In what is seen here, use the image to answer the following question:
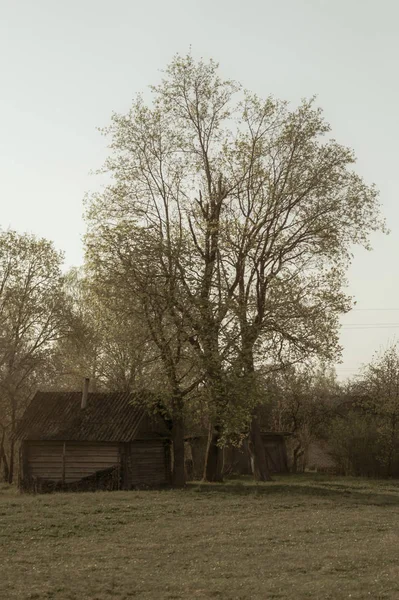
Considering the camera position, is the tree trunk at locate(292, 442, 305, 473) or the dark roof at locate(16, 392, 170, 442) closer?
the dark roof at locate(16, 392, 170, 442)

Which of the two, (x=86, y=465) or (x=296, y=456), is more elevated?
(x=296, y=456)

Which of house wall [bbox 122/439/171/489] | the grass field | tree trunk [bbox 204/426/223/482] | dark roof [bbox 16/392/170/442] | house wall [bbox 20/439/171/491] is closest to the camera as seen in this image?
the grass field

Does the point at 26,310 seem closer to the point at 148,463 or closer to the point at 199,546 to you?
the point at 148,463

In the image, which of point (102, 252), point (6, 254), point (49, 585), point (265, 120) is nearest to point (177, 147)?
point (265, 120)

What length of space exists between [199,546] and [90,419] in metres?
20.3

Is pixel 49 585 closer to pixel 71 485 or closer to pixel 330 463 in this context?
pixel 71 485

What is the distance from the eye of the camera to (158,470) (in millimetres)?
42125

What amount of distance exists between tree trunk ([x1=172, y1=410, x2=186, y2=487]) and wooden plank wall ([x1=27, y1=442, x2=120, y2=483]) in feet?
10.1

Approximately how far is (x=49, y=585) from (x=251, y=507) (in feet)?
49.7

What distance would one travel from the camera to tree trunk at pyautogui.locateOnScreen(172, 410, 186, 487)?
4016cm

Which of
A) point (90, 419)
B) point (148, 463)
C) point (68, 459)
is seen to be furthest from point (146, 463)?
point (68, 459)

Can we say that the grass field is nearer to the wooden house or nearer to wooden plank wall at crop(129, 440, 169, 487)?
the wooden house

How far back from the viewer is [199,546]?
21.7 meters

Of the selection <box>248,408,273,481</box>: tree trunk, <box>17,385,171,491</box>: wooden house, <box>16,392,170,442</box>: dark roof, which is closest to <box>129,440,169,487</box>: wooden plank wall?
<box>17,385,171,491</box>: wooden house
